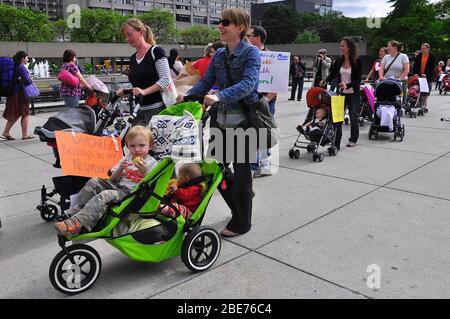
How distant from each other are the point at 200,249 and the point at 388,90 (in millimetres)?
6823

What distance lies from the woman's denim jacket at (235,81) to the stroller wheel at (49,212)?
195 cm

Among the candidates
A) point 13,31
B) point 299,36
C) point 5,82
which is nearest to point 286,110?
point 5,82

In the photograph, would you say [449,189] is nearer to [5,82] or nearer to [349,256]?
[349,256]

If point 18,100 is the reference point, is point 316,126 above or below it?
below

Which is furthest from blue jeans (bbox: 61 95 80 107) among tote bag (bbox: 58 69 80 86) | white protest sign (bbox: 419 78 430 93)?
white protest sign (bbox: 419 78 430 93)

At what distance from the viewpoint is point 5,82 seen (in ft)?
27.8

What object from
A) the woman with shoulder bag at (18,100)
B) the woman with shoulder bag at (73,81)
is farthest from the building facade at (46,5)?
the woman with shoulder bag at (73,81)

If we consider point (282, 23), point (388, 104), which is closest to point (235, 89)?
point (388, 104)

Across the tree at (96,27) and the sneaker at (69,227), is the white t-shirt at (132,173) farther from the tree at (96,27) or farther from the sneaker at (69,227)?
the tree at (96,27)

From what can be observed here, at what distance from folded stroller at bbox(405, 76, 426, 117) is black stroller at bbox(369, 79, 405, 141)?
143 inches

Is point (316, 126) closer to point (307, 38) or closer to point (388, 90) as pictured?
point (388, 90)

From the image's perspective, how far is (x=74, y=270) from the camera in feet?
10.1

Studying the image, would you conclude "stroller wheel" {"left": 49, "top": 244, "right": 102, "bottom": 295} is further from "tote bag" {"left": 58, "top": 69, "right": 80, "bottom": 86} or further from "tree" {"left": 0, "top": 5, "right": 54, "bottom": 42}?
"tree" {"left": 0, "top": 5, "right": 54, "bottom": 42}

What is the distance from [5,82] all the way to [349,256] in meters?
7.58
